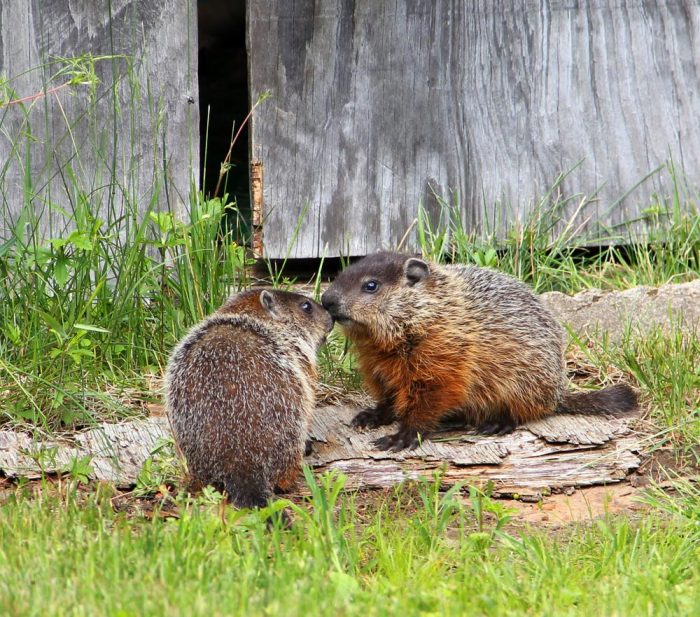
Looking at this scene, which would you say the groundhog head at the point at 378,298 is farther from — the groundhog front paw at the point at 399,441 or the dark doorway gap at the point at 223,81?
the dark doorway gap at the point at 223,81

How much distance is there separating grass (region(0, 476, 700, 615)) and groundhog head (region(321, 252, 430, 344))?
3.84 feet

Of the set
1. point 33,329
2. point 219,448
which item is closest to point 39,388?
point 33,329

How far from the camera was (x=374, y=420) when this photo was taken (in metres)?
5.92

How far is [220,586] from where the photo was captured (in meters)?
3.50

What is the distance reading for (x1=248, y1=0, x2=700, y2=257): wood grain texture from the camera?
7055 mm

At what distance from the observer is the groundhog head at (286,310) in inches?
214

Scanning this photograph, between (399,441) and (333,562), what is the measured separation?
5.53 feet

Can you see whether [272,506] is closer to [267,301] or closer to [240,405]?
[240,405]

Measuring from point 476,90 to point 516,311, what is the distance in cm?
207

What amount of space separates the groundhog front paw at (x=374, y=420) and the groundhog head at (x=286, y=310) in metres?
0.55

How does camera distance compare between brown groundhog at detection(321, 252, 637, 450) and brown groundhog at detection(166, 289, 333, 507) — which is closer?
brown groundhog at detection(166, 289, 333, 507)

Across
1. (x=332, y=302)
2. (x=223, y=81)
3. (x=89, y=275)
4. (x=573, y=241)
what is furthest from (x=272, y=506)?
(x=223, y=81)

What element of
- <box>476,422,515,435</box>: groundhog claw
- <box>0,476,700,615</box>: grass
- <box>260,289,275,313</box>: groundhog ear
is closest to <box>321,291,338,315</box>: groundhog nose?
<box>260,289,275,313</box>: groundhog ear

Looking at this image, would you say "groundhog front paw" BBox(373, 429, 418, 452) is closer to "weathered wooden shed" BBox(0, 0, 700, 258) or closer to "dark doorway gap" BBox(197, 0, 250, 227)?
"weathered wooden shed" BBox(0, 0, 700, 258)
